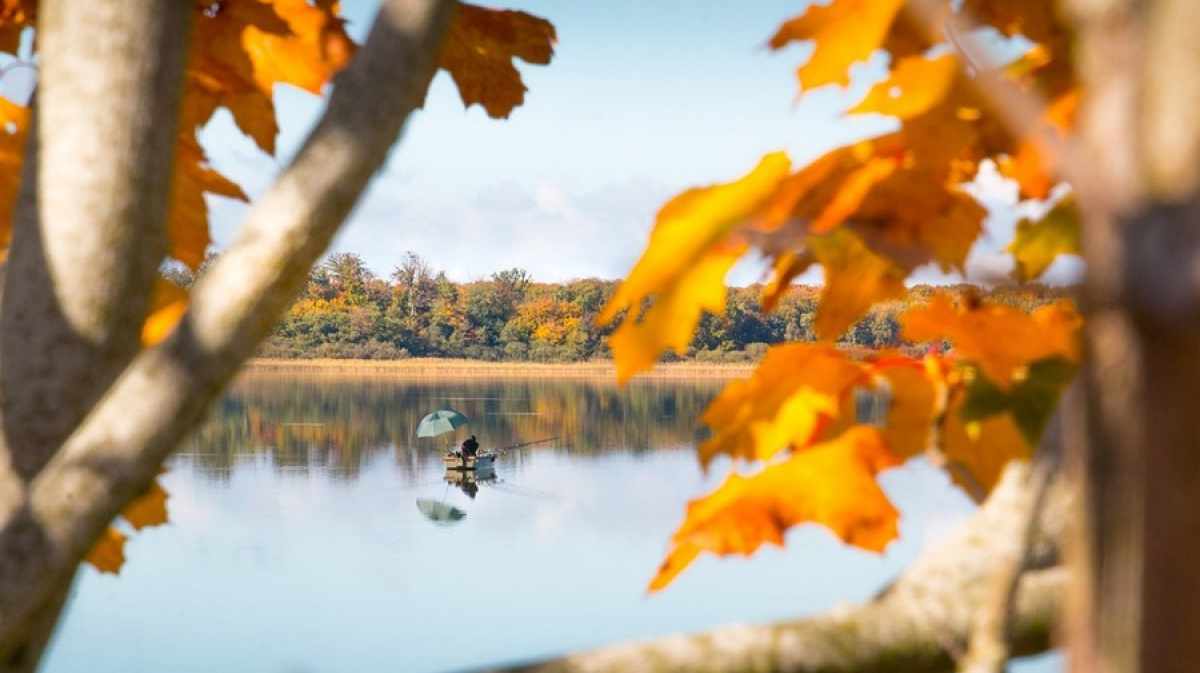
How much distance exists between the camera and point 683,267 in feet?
3.08

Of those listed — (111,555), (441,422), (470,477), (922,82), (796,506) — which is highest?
(922,82)

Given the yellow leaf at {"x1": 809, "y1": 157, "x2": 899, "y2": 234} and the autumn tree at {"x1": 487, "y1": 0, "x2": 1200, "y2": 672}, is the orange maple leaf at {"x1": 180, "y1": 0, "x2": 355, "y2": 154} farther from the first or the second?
the yellow leaf at {"x1": 809, "y1": 157, "x2": 899, "y2": 234}

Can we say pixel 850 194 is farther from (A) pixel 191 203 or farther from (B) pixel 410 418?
(B) pixel 410 418

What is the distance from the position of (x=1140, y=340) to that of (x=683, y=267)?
1.96 feet

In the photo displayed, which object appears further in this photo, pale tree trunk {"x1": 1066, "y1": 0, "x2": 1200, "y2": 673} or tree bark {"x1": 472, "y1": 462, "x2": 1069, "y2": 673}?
tree bark {"x1": 472, "y1": 462, "x2": 1069, "y2": 673}

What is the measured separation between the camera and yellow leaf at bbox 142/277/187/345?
152cm

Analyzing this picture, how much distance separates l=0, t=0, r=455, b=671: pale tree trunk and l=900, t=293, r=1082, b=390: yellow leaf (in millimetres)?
591

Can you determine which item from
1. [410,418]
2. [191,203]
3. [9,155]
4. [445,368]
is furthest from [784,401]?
[445,368]

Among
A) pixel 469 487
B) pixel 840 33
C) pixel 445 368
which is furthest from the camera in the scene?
pixel 445 368

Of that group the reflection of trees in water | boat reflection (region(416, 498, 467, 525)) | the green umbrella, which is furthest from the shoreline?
the green umbrella

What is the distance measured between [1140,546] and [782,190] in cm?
70

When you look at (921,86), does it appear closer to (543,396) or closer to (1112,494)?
(1112,494)

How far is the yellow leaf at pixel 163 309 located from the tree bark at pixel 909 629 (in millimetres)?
927

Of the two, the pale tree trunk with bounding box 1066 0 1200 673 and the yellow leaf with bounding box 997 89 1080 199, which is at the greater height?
the yellow leaf with bounding box 997 89 1080 199
